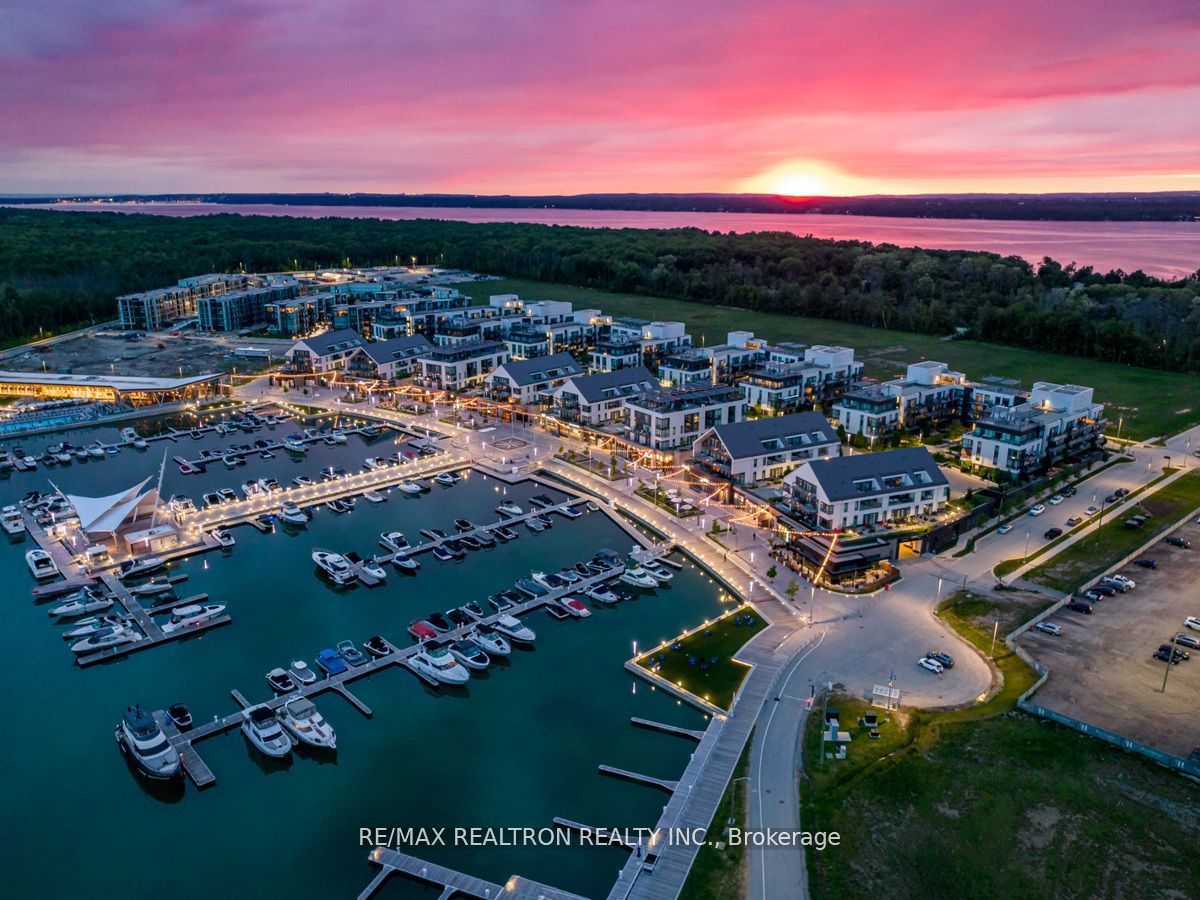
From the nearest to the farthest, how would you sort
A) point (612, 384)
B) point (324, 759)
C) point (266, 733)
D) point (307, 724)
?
point (324, 759)
point (266, 733)
point (307, 724)
point (612, 384)

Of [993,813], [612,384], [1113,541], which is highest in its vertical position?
[612,384]

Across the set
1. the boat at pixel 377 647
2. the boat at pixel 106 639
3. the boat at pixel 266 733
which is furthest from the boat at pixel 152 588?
the boat at pixel 266 733

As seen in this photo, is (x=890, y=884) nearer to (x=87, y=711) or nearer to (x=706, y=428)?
(x=87, y=711)

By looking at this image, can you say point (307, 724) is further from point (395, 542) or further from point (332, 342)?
point (332, 342)

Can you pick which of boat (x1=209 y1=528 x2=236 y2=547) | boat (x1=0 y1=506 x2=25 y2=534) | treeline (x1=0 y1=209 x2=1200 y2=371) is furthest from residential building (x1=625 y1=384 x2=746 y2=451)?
treeline (x1=0 y1=209 x2=1200 y2=371)

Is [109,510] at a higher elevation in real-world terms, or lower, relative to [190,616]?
higher

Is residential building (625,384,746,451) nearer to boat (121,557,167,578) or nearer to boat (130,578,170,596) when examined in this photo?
boat (121,557,167,578)

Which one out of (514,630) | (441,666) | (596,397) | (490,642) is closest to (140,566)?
(441,666)
